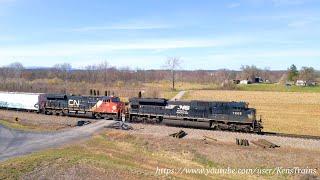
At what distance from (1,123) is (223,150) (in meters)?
30.4

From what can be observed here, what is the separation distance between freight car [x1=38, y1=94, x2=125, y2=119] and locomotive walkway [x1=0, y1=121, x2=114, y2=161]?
2641 millimetres

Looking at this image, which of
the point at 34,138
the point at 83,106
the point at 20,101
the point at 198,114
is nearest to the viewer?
the point at 34,138

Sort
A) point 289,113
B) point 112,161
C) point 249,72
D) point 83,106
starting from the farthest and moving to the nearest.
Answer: point 249,72 → point 289,113 → point 83,106 → point 112,161

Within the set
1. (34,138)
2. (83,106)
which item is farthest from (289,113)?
(34,138)

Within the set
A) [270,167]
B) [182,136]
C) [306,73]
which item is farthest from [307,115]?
[306,73]

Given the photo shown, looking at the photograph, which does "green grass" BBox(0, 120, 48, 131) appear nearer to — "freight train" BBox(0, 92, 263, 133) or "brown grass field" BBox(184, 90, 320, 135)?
"freight train" BBox(0, 92, 263, 133)

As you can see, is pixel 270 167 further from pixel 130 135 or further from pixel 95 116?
pixel 95 116

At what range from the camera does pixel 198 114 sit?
37344mm

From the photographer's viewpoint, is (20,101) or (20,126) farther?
(20,101)

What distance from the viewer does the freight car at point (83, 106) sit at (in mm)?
44531

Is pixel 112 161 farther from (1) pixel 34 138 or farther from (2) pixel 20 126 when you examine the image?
(2) pixel 20 126

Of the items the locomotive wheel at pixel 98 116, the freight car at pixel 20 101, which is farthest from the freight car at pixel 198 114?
the freight car at pixel 20 101

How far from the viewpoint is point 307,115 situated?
5759cm

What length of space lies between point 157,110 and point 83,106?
1171cm
